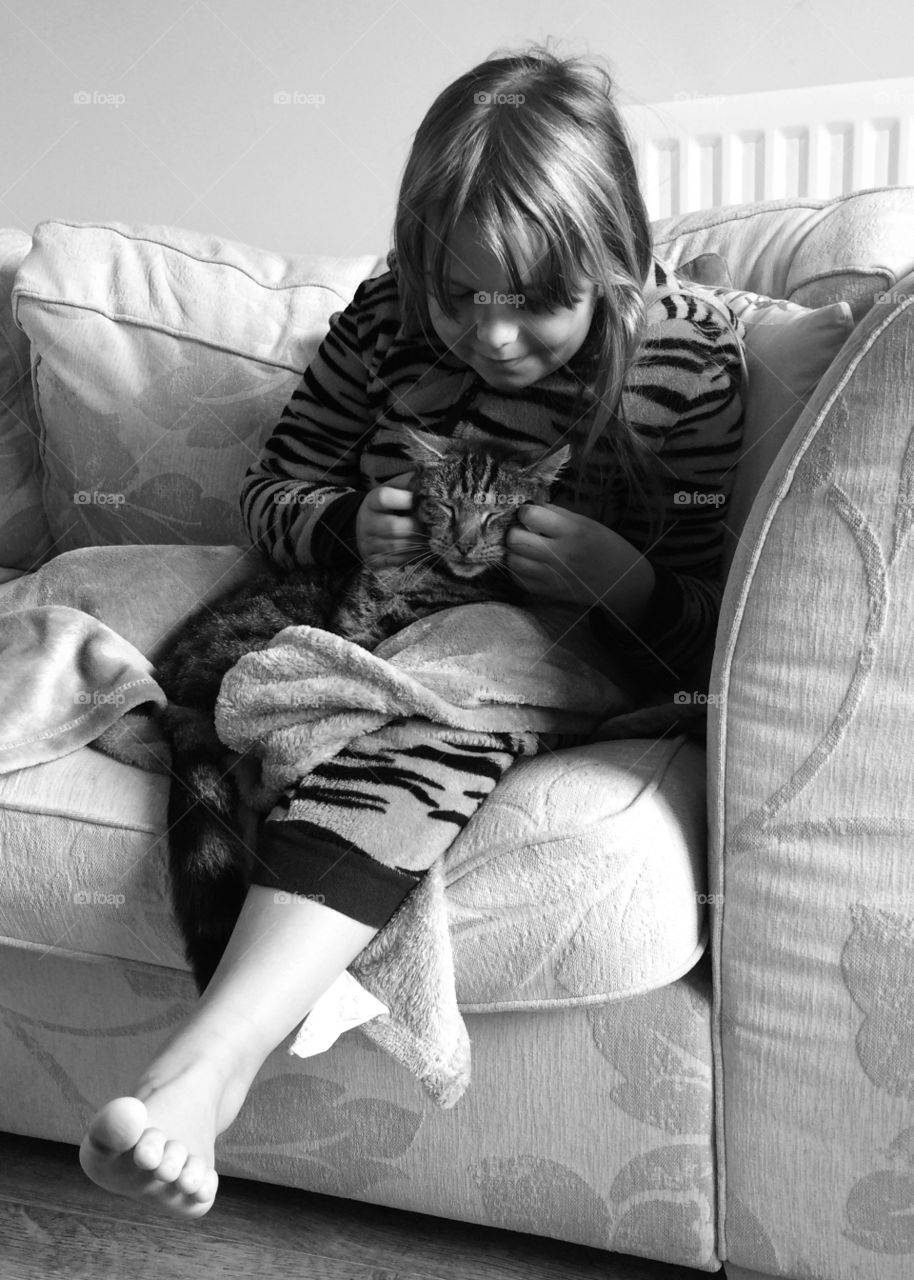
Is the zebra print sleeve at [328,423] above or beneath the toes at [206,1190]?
above

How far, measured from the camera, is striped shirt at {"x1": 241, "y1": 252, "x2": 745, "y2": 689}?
3.43ft

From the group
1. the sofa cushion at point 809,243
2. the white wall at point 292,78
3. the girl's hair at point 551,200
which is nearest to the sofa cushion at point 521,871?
the girl's hair at point 551,200

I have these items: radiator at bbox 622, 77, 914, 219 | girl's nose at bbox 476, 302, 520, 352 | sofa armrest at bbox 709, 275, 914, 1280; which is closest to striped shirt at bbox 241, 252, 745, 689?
girl's nose at bbox 476, 302, 520, 352

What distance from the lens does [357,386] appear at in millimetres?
1249

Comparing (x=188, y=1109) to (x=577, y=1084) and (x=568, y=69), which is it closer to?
(x=577, y=1084)

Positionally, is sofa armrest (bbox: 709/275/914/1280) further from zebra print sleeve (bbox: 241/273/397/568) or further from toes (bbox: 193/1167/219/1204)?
zebra print sleeve (bbox: 241/273/397/568)

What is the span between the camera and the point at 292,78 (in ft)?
6.92

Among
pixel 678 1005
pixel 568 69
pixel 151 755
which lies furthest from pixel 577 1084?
pixel 568 69

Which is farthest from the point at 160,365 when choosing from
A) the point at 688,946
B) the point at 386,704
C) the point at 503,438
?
the point at 688,946

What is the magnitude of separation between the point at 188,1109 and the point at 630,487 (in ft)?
2.16

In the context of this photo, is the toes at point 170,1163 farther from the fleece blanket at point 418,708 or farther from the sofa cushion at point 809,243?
the sofa cushion at point 809,243

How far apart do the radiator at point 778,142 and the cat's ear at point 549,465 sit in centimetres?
106

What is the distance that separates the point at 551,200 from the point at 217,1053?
70cm

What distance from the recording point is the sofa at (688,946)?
78 cm
